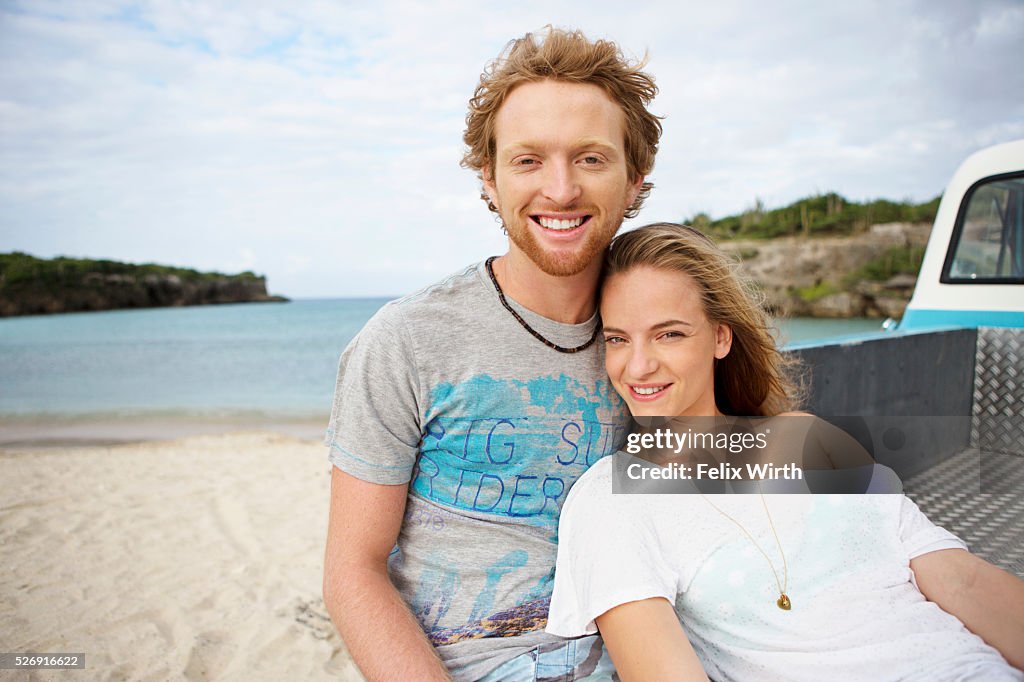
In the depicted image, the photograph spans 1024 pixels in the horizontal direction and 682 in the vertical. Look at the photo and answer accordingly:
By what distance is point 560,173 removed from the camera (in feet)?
6.00

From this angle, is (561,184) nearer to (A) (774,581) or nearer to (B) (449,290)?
(B) (449,290)

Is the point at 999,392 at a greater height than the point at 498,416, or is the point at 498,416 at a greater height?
the point at 498,416

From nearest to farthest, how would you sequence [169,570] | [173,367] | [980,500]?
[980,500] < [169,570] < [173,367]

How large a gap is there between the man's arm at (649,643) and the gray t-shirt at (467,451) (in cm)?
38

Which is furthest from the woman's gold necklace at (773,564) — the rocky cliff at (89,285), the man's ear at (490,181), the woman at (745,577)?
the rocky cliff at (89,285)

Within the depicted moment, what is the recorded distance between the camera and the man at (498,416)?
1.68m

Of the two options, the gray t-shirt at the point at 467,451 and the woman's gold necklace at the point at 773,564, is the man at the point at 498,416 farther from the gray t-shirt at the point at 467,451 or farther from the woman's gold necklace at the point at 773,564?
the woman's gold necklace at the point at 773,564

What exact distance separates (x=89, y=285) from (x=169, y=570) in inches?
2644

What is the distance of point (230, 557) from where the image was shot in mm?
5168

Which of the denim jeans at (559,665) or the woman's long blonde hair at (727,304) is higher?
the woman's long blonde hair at (727,304)

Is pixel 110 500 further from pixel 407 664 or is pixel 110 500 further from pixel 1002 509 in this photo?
pixel 1002 509

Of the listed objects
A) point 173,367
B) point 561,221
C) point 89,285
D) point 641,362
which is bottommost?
point 173,367

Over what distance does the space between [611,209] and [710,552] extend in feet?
3.22

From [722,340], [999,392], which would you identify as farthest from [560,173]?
[999,392]
